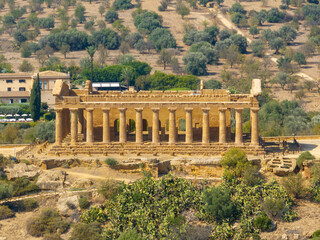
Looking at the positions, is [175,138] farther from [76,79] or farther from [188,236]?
[76,79]

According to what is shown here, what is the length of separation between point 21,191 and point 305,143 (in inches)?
1069

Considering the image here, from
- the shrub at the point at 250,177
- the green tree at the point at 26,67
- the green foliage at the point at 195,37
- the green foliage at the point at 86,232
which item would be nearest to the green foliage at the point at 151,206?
the green foliage at the point at 86,232

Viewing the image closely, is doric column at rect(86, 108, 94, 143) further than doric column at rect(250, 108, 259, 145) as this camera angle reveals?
Yes

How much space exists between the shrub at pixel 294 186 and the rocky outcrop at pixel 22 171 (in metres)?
20.4

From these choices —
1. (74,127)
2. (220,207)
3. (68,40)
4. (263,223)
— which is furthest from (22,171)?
(68,40)

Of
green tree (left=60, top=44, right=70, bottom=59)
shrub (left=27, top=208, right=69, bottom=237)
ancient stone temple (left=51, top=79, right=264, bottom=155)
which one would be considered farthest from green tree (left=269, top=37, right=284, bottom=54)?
shrub (left=27, top=208, right=69, bottom=237)

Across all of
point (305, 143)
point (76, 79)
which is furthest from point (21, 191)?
point (76, 79)

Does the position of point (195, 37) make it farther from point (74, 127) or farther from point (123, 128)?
point (74, 127)

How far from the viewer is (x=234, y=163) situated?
63.1 m

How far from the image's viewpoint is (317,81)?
501 feet

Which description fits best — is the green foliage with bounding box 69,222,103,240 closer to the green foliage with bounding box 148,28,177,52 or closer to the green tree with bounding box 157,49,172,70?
the green tree with bounding box 157,49,172,70

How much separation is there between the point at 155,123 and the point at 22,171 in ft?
39.8

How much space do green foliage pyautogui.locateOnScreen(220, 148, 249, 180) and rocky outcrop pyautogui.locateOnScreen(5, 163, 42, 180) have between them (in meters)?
15.6

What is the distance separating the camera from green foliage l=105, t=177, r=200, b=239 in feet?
187
